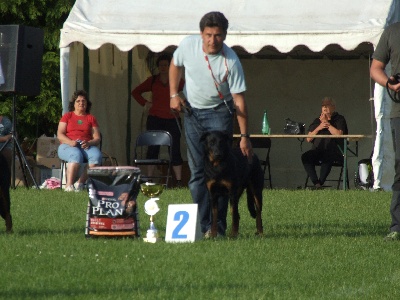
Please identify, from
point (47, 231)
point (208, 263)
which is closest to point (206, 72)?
point (208, 263)

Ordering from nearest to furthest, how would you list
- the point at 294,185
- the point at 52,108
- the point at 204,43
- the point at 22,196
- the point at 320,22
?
the point at 204,43 < the point at 22,196 < the point at 320,22 < the point at 294,185 < the point at 52,108

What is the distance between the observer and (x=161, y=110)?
14.5 m

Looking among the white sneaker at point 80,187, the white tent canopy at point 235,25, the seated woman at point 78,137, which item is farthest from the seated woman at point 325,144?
the white sneaker at point 80,187

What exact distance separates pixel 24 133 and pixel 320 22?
289 inches

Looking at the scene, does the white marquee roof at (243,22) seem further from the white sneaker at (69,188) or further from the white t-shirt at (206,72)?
the white t-shirt at (206,72)

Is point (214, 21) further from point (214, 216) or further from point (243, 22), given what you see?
point (243, 22)

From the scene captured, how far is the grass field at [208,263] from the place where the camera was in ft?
17.7

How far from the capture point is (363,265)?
6445 millimetres

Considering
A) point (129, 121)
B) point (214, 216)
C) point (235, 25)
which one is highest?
point (235, 25)

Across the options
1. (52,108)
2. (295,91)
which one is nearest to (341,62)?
(295,91)

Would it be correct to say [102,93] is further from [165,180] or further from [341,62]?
[341,62]

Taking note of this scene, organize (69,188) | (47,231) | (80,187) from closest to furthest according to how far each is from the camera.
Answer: (47,231)
(69,188)
(80,187)

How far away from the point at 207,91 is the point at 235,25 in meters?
5.85

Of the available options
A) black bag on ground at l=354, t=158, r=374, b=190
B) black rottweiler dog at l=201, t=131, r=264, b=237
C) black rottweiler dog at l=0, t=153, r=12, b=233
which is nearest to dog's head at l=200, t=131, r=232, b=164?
black rottweiler dog at l=201, t=131, r=264, b=237
